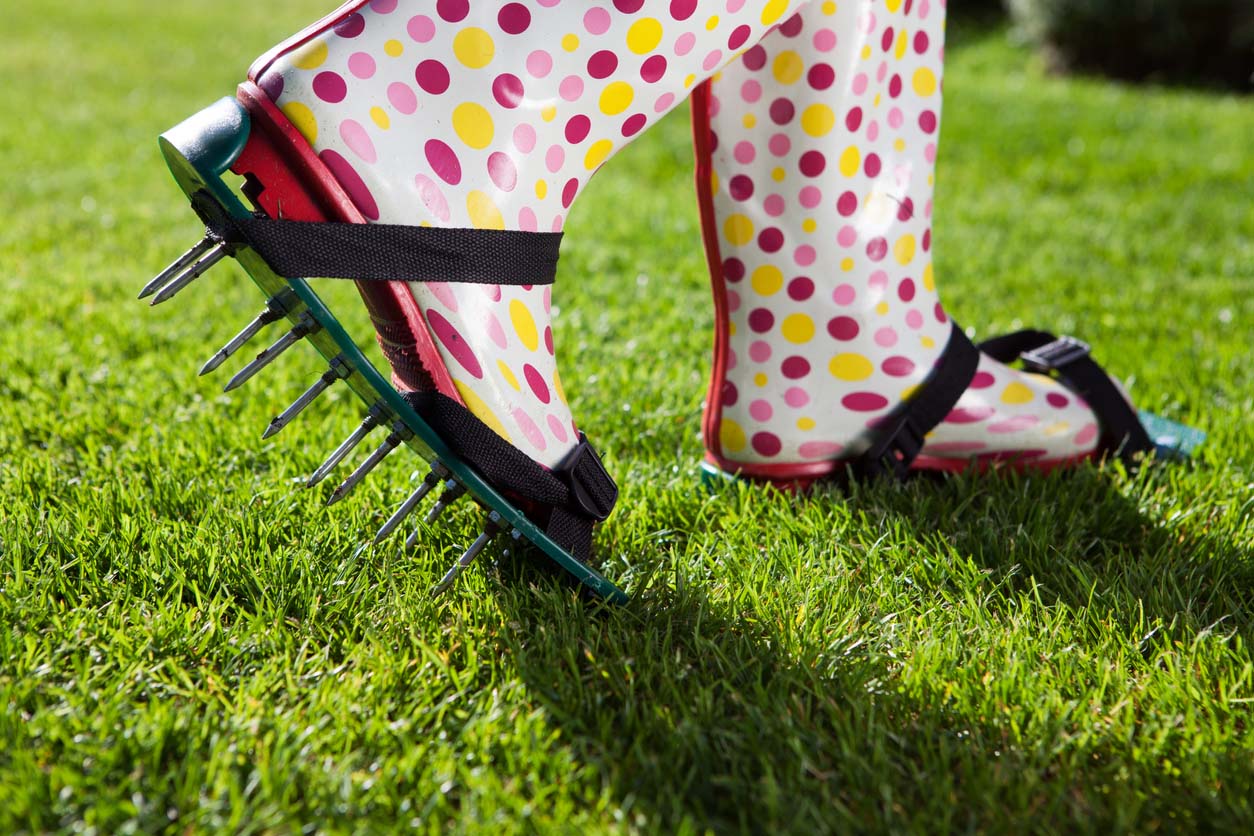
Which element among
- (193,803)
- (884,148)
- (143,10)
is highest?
(143,10)

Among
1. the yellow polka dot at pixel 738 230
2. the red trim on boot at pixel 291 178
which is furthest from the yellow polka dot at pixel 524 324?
the yellow polka dot at pixel 738 230

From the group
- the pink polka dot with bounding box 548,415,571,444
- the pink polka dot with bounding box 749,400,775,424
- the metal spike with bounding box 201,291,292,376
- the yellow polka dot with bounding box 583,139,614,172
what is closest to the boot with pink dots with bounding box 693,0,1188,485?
the pink polka dot with bounding box 749,400,775,424

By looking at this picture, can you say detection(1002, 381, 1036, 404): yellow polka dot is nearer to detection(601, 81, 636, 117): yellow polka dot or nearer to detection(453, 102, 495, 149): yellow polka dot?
detection(601, 81, 636, 117): yellow polka dot

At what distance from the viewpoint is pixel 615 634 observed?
4.25 ft

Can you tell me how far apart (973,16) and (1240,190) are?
22.6 feet

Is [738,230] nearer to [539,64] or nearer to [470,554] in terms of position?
[539,64]

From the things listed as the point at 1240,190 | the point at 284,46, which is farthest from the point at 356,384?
the point at 1240,190

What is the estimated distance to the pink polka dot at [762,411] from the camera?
1.71 m

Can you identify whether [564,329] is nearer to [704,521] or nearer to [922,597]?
[704,521]

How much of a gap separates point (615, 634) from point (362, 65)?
0.69 meters

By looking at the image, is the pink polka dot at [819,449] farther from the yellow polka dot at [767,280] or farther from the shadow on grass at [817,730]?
the shadow on grass at [817,730]

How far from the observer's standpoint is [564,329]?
253cm

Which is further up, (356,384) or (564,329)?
(356,384)

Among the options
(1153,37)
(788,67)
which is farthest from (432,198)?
(1153,37)
